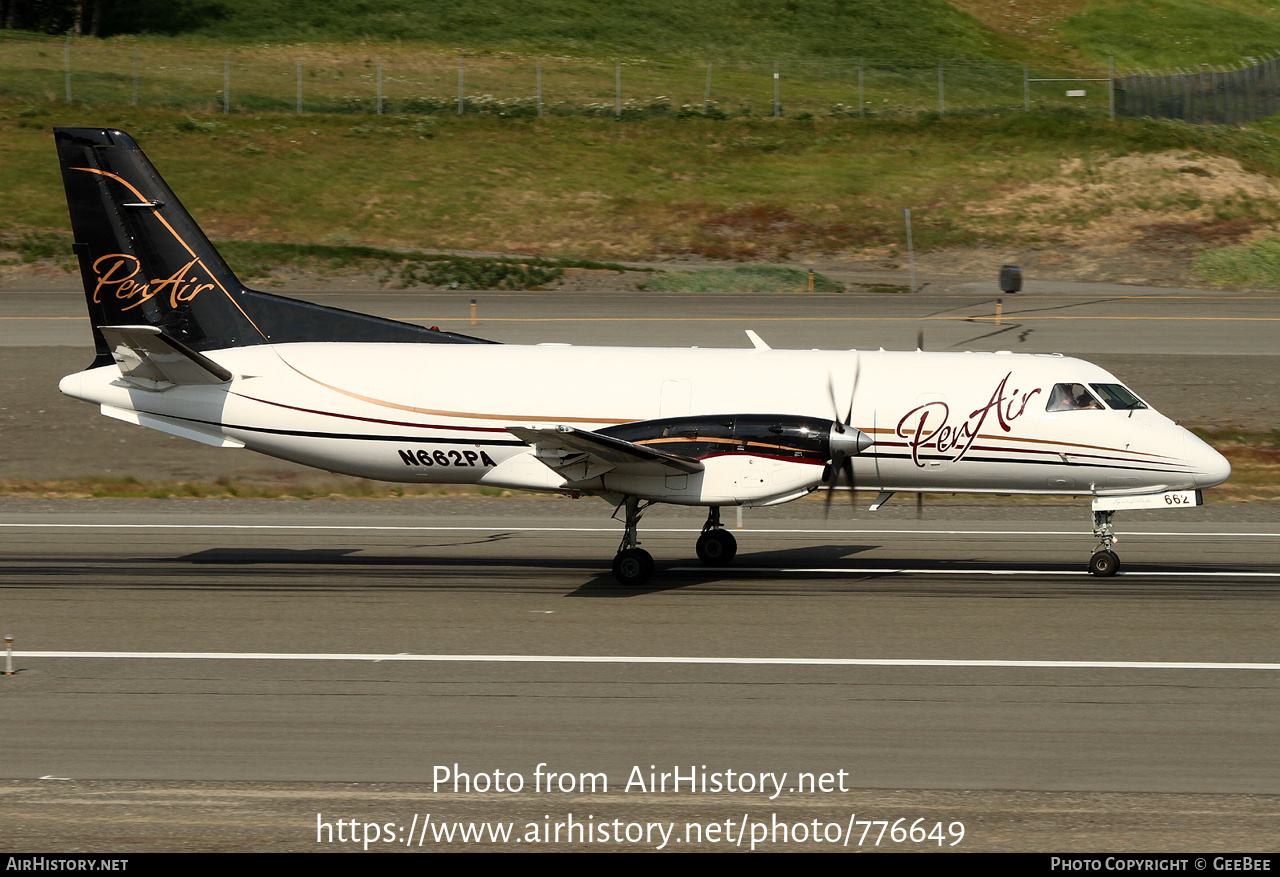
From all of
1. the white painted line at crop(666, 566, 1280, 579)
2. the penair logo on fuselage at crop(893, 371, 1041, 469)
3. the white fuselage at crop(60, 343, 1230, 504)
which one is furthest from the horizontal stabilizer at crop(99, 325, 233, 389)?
the penair logo on fuselage at crop(893, 371, 1041, 469)

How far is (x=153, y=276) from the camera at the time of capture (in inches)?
795

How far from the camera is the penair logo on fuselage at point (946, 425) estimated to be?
717 inches

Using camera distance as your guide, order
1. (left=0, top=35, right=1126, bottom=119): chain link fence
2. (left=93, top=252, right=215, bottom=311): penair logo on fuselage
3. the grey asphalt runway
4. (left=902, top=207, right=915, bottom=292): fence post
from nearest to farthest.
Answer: the grey asphalt runway → (left=93, top=252, right=215, bottom=311): penair logo on fuselage → (left=902, top=207, right=915, bottom=292): fence post → (left=0, top=35, right=1126, bottom=119): chain link fence

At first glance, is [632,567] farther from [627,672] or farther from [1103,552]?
[1103,552]

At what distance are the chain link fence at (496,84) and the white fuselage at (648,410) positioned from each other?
49178 millimetres

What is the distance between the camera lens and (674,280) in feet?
154

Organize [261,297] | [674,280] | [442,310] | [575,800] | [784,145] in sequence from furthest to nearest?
[784,145] → [674,280] → [442,310] → [261,297] → [575,800]

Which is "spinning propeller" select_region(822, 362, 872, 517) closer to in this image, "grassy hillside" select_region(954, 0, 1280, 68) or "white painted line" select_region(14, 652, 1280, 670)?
"white painted line" select_region(14, 652, 1280, 670)

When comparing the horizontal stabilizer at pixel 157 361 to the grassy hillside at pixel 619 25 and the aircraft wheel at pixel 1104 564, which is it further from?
the grassy hillside at pixel 619 25

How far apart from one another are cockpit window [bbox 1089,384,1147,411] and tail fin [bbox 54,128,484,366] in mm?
9435

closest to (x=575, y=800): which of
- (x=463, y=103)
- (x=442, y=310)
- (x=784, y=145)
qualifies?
(x=442, y=310)

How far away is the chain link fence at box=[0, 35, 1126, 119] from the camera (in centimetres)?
6694

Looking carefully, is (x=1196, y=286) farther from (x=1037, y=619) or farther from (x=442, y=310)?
(x=1037, y=619)
